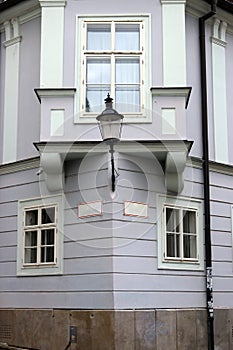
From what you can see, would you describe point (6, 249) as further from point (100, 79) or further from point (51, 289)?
point (100, 79)

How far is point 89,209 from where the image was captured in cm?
1198

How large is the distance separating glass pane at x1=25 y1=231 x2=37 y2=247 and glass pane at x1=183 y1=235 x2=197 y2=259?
307cm

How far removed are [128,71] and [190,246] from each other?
148 inches

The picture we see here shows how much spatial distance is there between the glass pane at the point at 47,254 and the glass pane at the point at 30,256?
0.25 metres

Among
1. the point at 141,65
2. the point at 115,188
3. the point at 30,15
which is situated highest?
the point at 30,15

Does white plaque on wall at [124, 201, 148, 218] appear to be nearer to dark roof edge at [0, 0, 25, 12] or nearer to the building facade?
the building facade

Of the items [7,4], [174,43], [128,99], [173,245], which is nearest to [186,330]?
[173,245]

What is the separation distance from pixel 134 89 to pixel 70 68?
133 centimetres

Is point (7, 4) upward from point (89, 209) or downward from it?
upward

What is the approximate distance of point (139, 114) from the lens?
1209cm

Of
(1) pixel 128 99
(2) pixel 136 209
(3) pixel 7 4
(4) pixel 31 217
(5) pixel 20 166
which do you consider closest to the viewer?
(2) pixel 136 209

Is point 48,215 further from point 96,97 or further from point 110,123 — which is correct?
point 110,123

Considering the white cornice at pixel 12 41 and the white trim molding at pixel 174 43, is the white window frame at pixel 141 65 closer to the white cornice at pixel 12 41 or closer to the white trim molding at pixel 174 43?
the white trim molding at pixel 174 43

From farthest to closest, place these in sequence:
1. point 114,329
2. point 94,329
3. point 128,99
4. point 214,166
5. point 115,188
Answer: point 214,166 → point 128,99 → point 115,188 → point 94,329 → point 114,329
